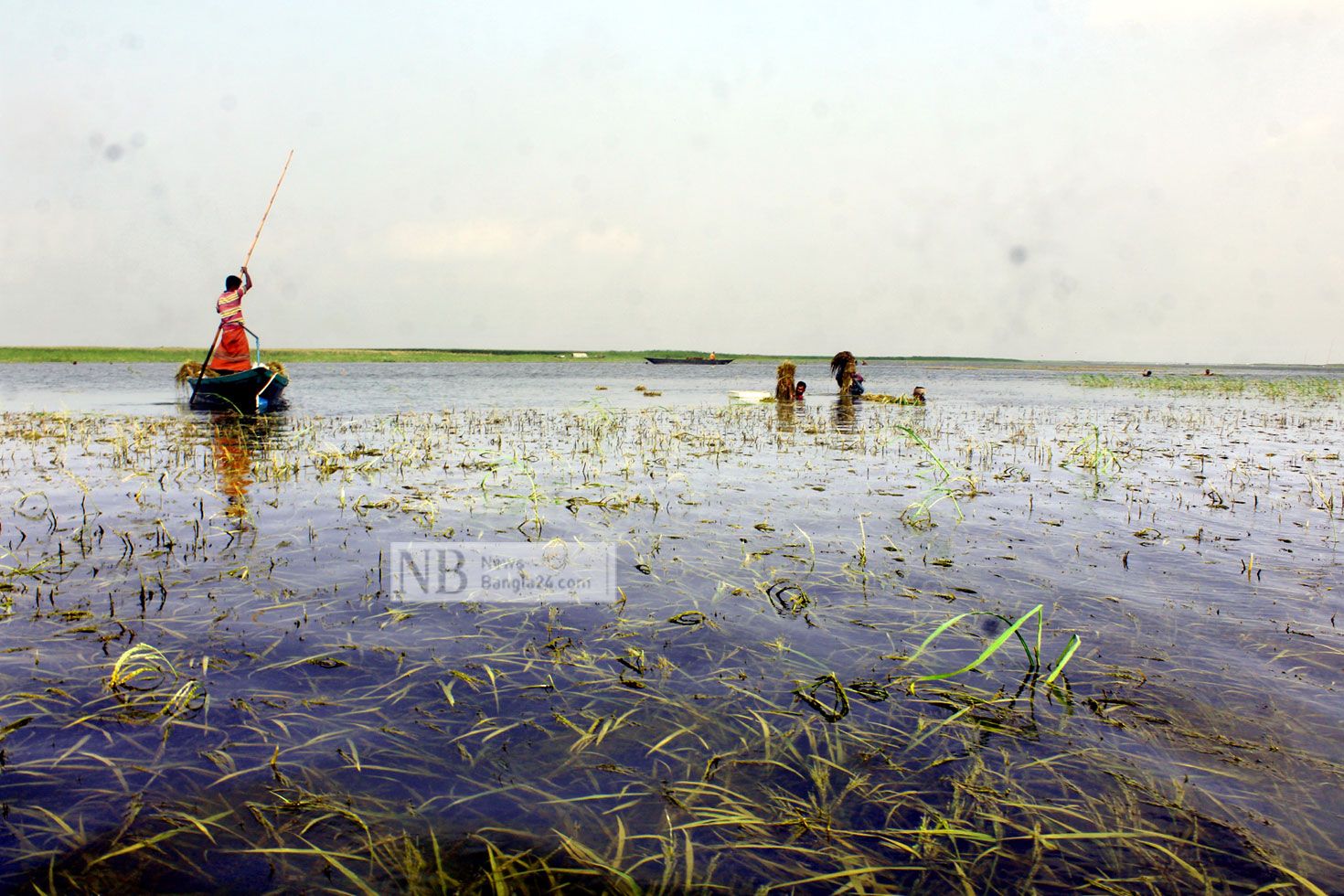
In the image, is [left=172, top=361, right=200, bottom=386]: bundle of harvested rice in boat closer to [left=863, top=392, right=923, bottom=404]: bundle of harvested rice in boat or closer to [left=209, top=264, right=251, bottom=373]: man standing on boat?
[left=209, top=264, right=251, bottom=373]: man standing on boat

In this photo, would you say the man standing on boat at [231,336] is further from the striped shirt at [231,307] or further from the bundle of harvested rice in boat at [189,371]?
the bundle of harvested rice in boat at [189,371]

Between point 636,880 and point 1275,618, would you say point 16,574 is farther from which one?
point 1275,618

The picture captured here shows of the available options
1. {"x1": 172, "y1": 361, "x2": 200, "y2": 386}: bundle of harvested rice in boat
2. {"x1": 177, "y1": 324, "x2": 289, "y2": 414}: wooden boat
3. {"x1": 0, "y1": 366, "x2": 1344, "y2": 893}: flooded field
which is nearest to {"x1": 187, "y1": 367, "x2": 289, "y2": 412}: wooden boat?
{"x1": 177, "y1": 324, "x2": 289, "y2": 414}: wooden boat

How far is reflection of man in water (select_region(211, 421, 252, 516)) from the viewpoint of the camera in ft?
26.6

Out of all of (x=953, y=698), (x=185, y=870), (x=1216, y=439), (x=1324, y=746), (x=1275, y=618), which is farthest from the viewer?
(x=1216, y=439)

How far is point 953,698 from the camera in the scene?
3.49 m

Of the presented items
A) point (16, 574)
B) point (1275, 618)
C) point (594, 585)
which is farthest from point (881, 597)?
point (16, 574)

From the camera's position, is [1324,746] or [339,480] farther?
[339,480]

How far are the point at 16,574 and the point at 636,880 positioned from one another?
5.56 metres

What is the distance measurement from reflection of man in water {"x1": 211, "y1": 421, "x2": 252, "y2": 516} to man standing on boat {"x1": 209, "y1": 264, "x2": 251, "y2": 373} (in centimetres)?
470

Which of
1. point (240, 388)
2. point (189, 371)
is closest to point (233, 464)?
point (240, 388)

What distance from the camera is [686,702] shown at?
3449mm

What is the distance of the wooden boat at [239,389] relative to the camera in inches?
806

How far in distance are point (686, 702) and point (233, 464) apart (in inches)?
398
